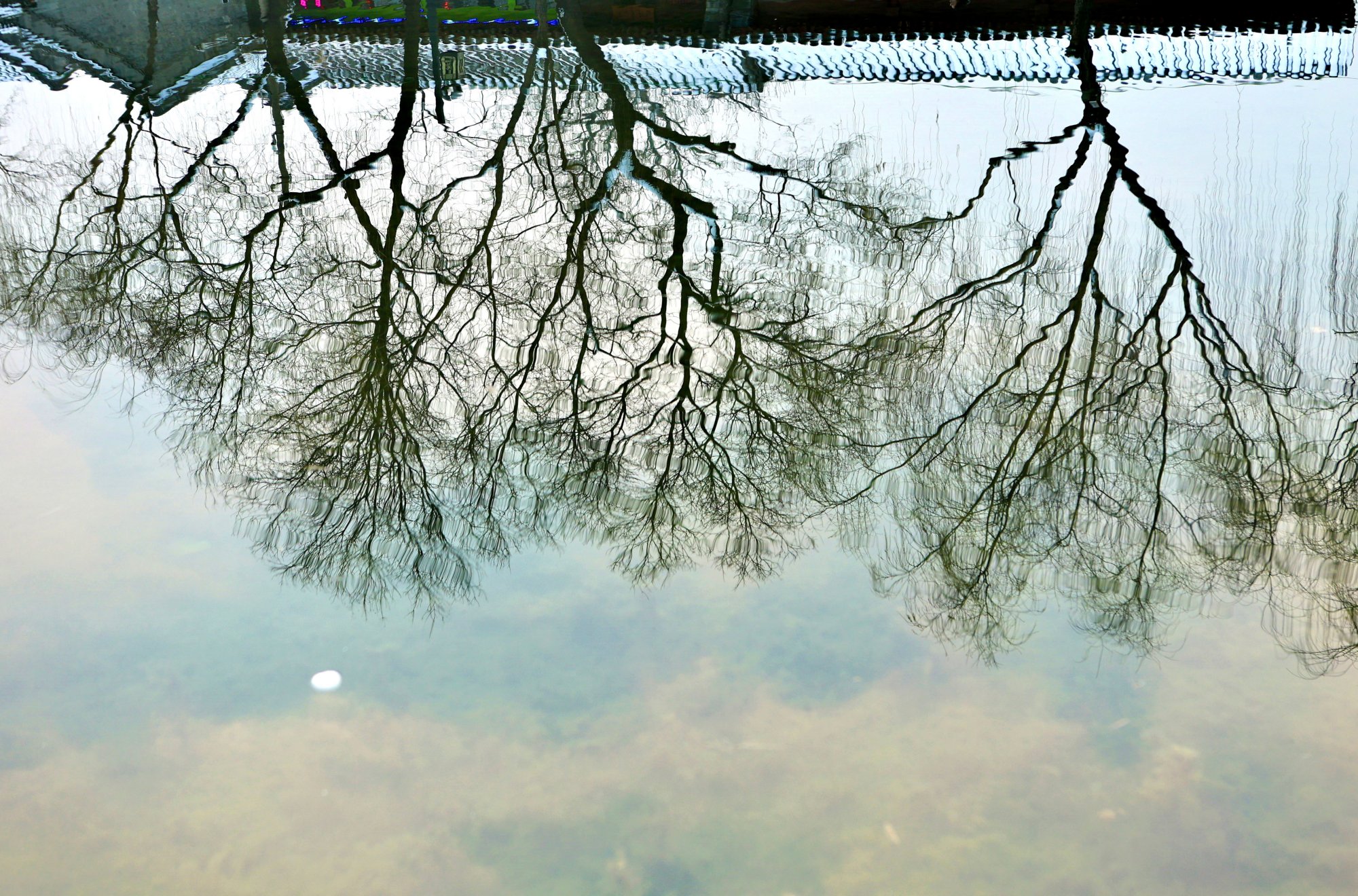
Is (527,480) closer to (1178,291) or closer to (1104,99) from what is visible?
(1178,291)

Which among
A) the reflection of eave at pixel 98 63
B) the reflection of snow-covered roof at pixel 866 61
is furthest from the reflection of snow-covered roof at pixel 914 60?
the reflection of eave at pixel 98 63

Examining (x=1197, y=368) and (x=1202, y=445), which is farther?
(x=1197, y=368)

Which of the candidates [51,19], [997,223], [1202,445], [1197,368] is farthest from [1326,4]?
[51,19]

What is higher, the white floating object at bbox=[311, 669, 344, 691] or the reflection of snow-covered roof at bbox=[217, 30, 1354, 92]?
the reflection of snow-covered roof at bbox=[217, 30, 1354, 92]

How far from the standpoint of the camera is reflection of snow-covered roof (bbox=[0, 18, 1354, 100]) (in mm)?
13383

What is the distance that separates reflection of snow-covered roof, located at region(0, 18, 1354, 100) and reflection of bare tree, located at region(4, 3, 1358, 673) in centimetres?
223

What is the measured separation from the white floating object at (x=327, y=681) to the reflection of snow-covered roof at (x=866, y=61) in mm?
9633

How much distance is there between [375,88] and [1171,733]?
11803 mm

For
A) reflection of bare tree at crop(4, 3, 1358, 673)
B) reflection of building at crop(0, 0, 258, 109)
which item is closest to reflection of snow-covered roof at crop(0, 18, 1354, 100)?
reflection of building at crop(0, 0, 258, 109)

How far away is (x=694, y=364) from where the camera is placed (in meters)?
7.67

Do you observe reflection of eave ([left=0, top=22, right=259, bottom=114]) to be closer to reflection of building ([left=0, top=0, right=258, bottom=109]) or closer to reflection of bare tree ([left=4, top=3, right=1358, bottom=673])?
reflection of building ([left=0, top=0, right=258, bottom=109])

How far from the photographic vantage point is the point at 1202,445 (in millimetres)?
6680

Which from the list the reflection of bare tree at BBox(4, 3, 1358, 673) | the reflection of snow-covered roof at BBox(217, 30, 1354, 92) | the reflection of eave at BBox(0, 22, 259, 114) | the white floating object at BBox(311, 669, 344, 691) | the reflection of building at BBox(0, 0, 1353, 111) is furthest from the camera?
the reflection of eave at BBox(0, 22, 259, 114)

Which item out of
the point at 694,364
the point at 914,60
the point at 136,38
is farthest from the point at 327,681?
the point at 136,38
